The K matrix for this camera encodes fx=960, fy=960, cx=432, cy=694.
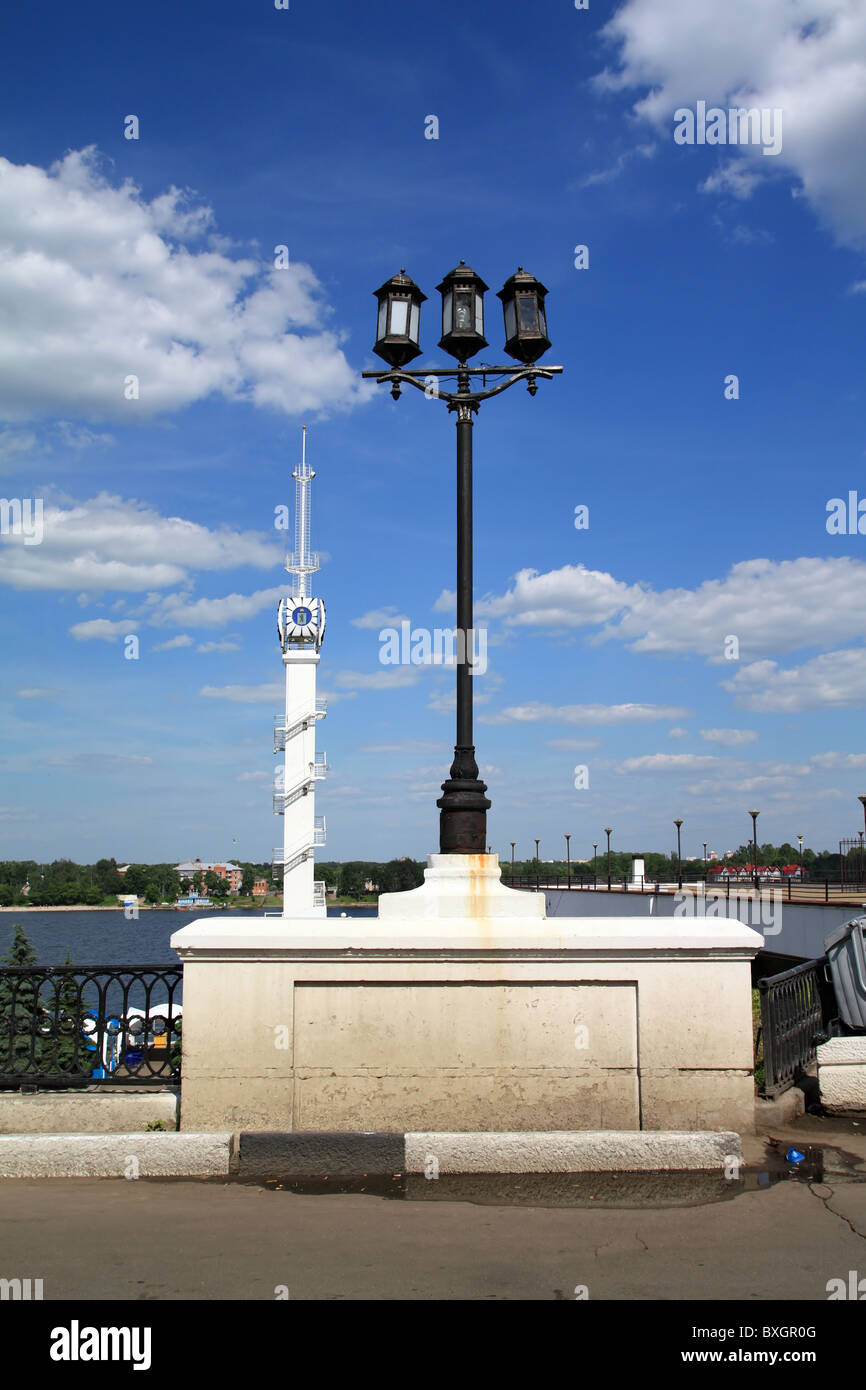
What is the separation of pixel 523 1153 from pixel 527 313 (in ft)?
19.5

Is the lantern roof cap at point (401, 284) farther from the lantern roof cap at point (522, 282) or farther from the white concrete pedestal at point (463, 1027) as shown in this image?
the white concrete pedestal at point (463, 1027)

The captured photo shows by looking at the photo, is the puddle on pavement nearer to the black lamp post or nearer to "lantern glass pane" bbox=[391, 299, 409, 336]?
the black lamp post

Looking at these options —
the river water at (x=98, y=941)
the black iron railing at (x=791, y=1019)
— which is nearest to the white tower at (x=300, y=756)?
the river water at (x=98, y=941)

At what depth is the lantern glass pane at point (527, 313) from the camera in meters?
7.46

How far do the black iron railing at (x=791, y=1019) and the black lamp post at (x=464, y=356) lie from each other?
246 cm

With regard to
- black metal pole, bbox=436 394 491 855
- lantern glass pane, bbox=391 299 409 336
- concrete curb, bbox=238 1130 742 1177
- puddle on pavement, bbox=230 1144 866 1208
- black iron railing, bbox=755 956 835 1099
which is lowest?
puddle on pavement, bbox=230 1144 866 1208

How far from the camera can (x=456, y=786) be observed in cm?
663

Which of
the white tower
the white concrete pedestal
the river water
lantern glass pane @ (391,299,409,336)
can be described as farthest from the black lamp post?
the white tower

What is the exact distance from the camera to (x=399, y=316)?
741 cm

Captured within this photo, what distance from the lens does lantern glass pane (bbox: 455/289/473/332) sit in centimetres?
736

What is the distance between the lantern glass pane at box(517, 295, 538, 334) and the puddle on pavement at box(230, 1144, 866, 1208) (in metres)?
5.91

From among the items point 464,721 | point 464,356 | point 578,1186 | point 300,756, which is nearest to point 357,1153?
point 578,1186

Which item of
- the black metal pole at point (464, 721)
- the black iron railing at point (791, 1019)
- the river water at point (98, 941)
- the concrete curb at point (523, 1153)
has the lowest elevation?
the river water at point (98, 941)
